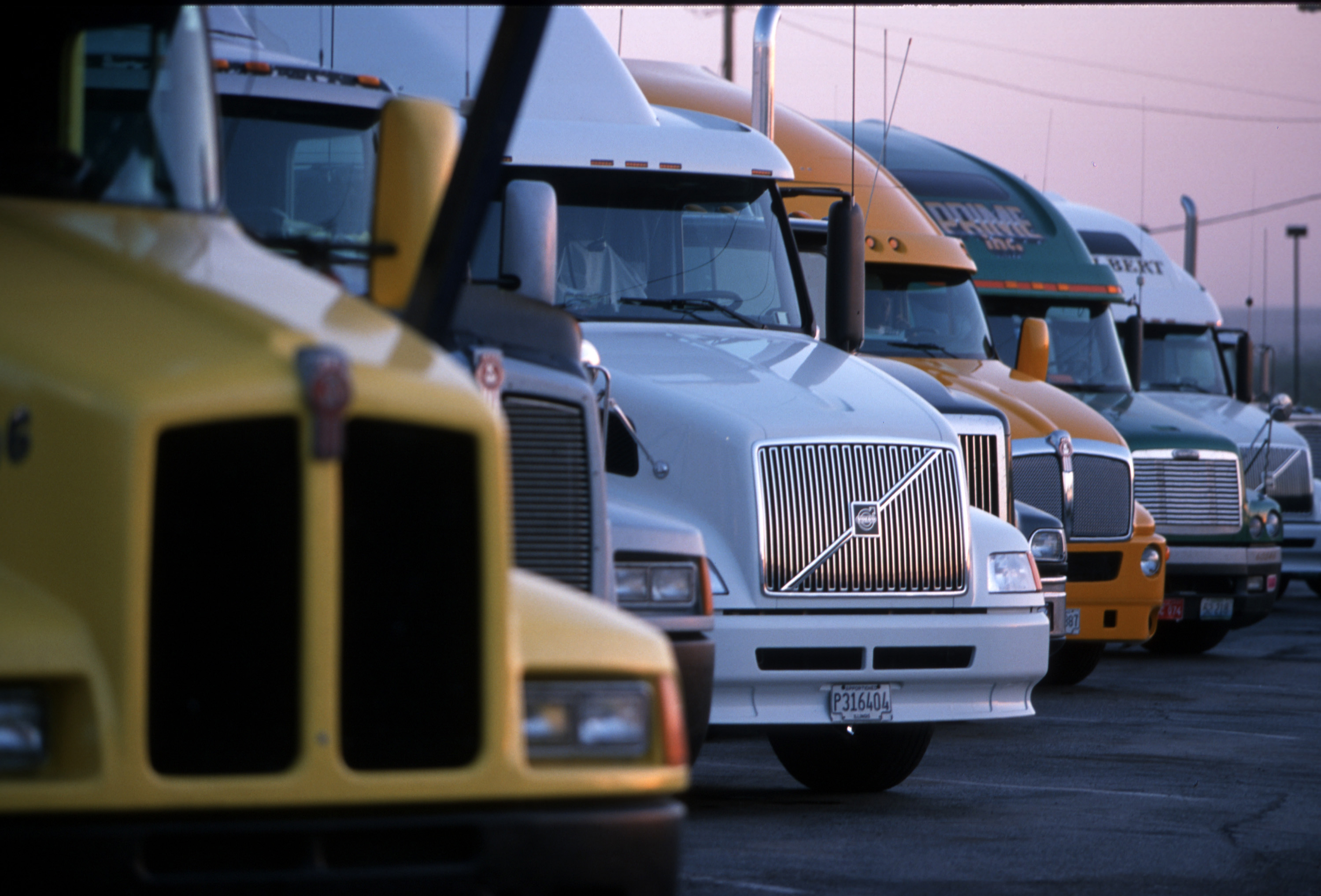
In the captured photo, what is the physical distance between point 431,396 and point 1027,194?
49.1 ft

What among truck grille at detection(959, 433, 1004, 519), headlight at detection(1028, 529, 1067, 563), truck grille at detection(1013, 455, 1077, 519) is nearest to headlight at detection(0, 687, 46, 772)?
truck grille at detection(959, 433, 1004, 519)

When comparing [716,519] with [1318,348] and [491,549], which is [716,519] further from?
[1318,348]

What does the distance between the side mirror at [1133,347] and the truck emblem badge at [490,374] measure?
1267 centimetres

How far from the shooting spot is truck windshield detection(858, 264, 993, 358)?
1451cm

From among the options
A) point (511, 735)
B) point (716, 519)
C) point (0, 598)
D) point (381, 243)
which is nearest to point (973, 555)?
point (716, 519)

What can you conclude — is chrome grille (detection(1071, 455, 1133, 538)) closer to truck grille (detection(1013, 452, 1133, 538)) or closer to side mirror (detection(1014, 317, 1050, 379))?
truck grille (detection(1013, 452, 1133, 538))

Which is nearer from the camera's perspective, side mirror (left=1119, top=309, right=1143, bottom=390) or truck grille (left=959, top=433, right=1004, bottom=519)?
truck grille (left=959, top=433, right=1004, bottom=519)

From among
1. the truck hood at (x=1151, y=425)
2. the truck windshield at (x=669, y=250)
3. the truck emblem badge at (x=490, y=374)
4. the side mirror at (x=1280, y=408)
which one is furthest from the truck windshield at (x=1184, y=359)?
the truck emblem badge at (x=490, y=374)

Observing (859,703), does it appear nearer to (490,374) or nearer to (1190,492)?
(490,374)

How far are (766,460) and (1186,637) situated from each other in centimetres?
1045

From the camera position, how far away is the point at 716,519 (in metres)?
8.67

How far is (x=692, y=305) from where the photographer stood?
10.2 m

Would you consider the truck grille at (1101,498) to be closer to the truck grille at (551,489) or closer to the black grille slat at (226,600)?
the truck grille at (551,489)

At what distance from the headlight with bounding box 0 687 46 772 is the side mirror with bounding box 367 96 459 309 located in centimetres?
156
